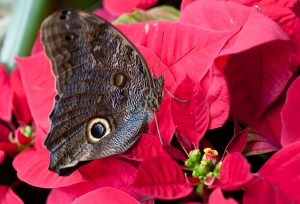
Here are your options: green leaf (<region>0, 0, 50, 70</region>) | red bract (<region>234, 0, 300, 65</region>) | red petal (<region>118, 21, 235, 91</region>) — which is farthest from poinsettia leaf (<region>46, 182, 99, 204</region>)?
green leaf (<region>0, 0, 50, 70</region>)

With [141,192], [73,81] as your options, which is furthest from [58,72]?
[141,192]

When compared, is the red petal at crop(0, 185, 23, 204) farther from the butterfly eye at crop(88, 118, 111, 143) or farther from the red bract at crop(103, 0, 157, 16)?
the red bract at crop(103, 0, 157, 16)

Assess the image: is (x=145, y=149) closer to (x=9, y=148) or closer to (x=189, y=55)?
(x=189, y=55)

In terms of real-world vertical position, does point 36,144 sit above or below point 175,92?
below

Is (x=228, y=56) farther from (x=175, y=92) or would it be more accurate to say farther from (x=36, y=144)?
(x=36, y=144)

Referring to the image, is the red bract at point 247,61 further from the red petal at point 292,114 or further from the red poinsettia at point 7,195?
the red poinsettia at point 7,195

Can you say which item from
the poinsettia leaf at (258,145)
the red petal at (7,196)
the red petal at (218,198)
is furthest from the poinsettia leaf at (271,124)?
the red petal at (7,196)
